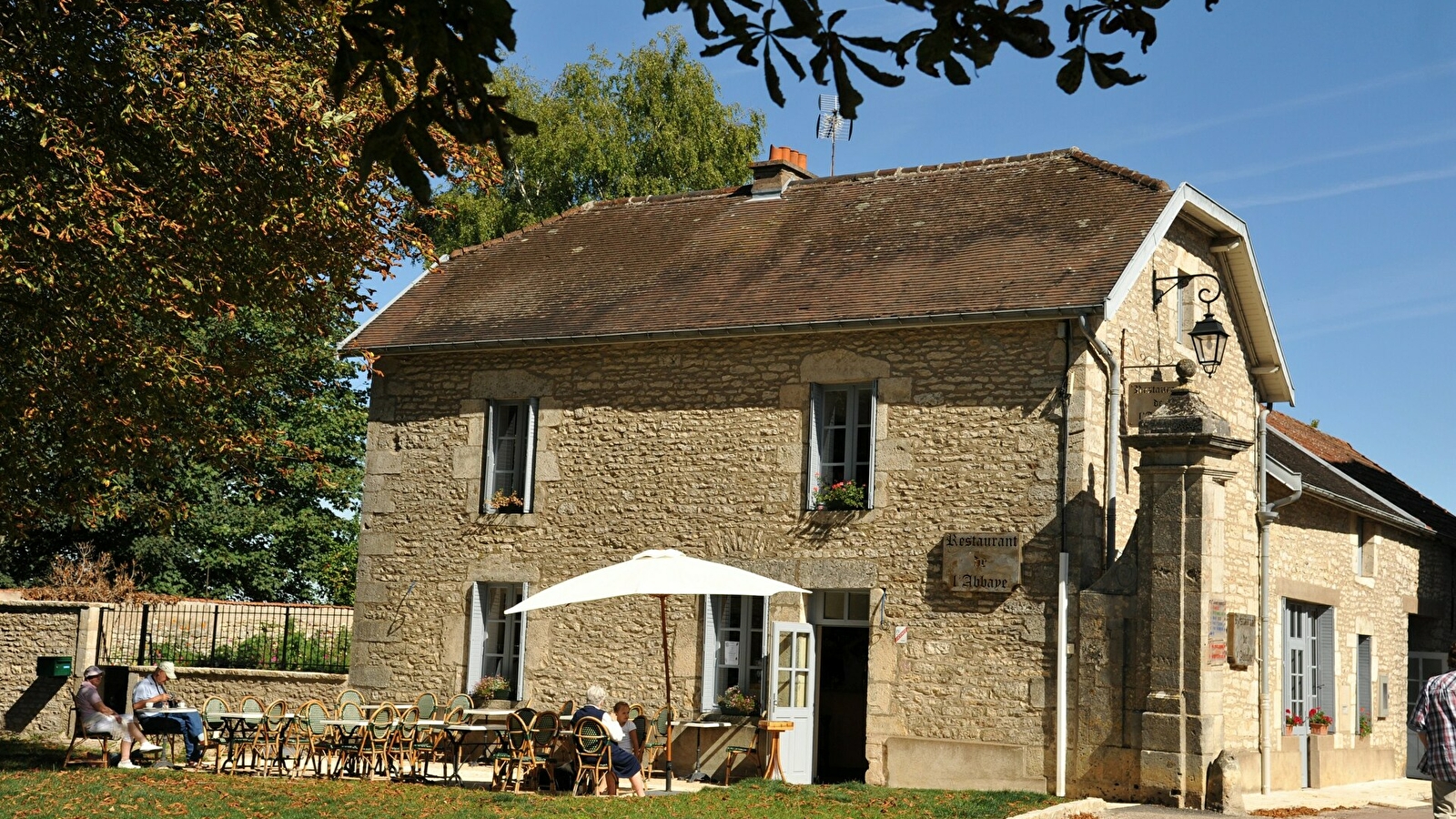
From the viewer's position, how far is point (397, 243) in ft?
41.7

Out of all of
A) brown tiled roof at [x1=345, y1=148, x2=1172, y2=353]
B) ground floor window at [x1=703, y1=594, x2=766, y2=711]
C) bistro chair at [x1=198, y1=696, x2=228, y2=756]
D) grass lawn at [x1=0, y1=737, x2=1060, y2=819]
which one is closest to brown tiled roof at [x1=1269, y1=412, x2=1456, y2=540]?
brown tiled roof at [x1=345, y1=148, x2=1172, y2=353]

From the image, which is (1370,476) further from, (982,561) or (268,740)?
(268,740)

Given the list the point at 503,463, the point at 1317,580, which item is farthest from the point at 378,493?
the point at 1317,580

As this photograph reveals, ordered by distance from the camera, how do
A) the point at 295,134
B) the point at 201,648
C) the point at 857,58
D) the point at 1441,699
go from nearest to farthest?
1. the point at 857,58
2. the point at 1441,699
3. the point at 295,134
4. the point at 201,648

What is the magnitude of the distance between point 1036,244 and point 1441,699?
24.4 ft

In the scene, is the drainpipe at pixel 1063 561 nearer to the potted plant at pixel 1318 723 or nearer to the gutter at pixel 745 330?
the gutter at pixel 745 330

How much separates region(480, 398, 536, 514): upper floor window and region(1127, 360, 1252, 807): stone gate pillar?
603 cm

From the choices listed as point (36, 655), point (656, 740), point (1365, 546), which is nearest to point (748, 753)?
point (656, 740)

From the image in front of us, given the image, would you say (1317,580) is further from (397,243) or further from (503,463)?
(397,243)

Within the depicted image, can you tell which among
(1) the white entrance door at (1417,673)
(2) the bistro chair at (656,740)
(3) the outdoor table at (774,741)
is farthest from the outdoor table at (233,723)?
(1) the white entrance door at (1417,673)

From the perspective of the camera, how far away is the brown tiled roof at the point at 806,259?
13.9m

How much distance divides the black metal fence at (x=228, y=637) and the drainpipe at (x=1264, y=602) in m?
9.51

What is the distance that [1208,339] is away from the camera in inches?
565

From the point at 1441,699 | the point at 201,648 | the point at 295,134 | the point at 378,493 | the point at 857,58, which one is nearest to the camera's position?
the point at 857,58
